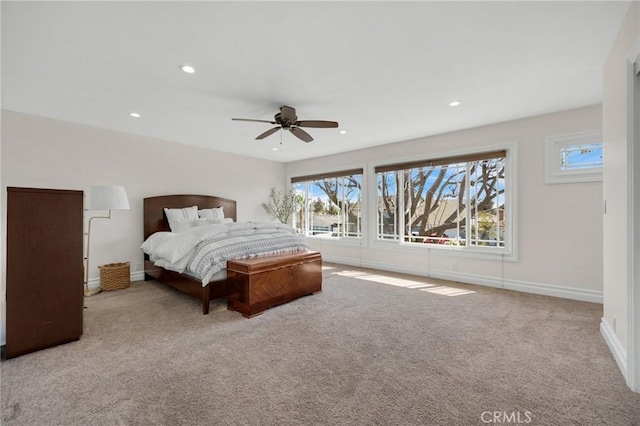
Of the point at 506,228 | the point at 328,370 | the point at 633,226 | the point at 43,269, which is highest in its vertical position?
the point at 633,226

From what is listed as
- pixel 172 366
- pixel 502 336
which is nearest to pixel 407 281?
pixel 502 336

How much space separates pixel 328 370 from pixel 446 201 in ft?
12.2

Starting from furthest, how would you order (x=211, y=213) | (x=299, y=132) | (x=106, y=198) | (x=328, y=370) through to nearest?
(x=211, y=213) → (x=106, y=198) → (x=299, y=132) → (x=328, y=370)

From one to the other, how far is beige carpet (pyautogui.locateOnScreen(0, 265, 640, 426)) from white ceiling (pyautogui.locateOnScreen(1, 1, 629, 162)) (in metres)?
2.44

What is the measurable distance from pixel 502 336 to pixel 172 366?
278 cm

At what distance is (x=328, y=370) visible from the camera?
Answer: 1987 millimetres

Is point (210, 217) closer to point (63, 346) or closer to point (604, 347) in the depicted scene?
point (63, 346)

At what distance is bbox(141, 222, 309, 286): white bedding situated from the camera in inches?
125

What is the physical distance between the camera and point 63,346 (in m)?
2.34

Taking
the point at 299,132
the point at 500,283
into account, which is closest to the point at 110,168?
the point at 299,132

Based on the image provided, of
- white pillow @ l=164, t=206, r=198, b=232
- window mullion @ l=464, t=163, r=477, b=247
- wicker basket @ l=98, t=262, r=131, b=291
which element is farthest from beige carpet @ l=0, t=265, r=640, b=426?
white pillow @ l=164, t=206, r=198, b=232

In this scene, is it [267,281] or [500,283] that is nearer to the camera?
[267,281]

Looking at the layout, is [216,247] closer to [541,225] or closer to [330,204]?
[330,204]

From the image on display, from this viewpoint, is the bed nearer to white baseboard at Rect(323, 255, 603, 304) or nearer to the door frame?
white baseboard at Rect(323, 255, 603, 304)
